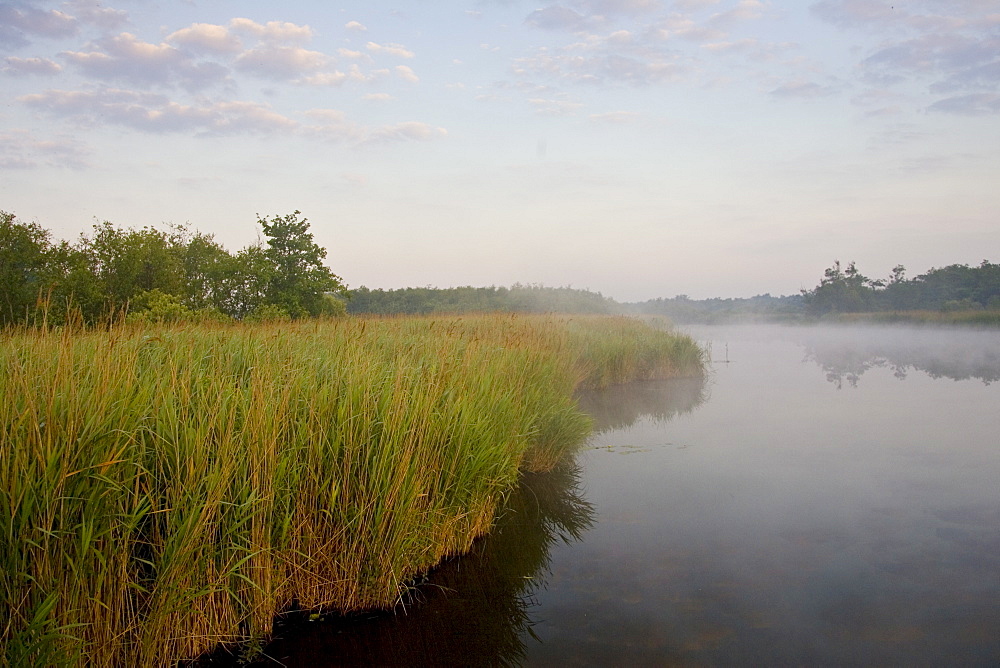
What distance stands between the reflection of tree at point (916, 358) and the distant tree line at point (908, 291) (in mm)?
19759

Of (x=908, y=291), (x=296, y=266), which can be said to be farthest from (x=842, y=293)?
(x=296, y=266)

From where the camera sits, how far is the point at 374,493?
3736 mm

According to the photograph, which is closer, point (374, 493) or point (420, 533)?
point (374, 493)

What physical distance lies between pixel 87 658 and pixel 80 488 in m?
0.81

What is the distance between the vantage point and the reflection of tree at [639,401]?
37.1ft

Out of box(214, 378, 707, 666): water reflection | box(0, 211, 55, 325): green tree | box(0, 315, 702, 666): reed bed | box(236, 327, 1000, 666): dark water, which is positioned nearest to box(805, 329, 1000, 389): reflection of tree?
box(236, 327, 1000, 666): dark water

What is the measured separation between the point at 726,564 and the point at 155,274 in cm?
1726

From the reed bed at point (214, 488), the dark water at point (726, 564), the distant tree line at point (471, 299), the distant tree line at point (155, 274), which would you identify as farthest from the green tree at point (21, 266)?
the distant tree line at point (471, 299)

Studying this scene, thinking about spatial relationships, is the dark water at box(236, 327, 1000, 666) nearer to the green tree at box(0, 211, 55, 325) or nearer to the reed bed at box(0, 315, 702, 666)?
the reed bed at box(0, 315, 702, 666)

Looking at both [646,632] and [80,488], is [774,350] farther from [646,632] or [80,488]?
[80,488]

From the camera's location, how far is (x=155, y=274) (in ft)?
55.3

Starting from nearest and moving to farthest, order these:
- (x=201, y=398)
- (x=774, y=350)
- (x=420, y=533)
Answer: (x=201, y=398) → (x=420, y=533) → (x=774, y=350)

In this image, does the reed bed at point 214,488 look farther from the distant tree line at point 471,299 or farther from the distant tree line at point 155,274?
the distant tree line at point 471,299

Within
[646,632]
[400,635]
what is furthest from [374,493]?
[646,632]
